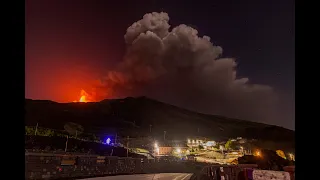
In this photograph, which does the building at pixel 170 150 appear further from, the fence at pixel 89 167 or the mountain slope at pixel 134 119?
the fence at pixel 89 167

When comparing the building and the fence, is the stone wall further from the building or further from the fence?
the building

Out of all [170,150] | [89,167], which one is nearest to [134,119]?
[170,150]

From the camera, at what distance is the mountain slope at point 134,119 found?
10069 cm

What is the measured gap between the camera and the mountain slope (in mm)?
100688

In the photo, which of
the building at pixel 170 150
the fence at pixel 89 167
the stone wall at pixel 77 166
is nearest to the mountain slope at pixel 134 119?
the building at pixel 170 150

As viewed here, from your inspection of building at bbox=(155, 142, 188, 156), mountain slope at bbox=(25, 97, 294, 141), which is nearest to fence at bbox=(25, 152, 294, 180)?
building at bbox=(155, 142, 188, 156)

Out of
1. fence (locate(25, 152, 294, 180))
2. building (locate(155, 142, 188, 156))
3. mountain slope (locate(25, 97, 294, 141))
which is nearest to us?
fence (locate(25, 152, 294, 180))

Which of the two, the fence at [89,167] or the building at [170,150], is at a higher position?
the fence at [89,167]
